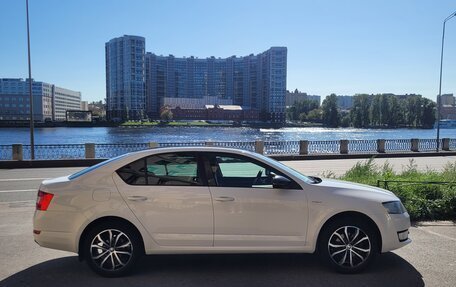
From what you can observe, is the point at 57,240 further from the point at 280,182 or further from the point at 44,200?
the point at 280,182

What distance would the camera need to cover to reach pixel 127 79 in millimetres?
176000

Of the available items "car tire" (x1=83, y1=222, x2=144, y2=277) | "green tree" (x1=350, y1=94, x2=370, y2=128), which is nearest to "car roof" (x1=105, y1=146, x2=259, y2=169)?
"car tire" (x1=83, y1=222, x2=144, y2=277)

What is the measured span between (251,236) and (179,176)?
1.08 meters

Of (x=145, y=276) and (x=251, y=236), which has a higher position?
(x=251, y=236)

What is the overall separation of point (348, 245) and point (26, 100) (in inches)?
6434

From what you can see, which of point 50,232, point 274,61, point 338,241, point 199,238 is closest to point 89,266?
point 50,232

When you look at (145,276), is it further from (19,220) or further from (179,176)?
(19,220)

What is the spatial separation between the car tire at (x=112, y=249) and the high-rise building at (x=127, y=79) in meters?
169

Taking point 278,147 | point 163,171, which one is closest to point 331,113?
point 278,147

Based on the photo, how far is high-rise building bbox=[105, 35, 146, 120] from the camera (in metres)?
173

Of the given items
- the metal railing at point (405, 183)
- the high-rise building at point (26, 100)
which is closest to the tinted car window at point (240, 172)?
the metal railing at point (405, 183)

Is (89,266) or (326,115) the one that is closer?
(89,266)

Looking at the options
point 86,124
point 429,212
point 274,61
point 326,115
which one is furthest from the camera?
point 274,61

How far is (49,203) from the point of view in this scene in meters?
4.43
